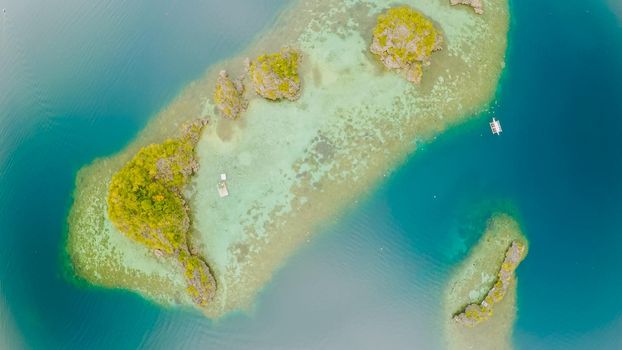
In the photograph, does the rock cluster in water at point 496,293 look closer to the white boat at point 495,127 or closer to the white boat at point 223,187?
the white boat at point 495,127

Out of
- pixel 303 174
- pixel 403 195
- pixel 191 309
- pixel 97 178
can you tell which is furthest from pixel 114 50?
pixel 403 195

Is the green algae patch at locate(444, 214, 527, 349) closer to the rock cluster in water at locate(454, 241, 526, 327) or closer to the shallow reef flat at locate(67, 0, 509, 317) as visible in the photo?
the rock cluster in water at locate(454, 241, 526, 327)

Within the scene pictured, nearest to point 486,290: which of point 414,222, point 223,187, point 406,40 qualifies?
point 414,222

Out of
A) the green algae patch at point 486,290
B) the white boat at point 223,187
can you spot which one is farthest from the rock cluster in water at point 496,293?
the white boat at point 223,187

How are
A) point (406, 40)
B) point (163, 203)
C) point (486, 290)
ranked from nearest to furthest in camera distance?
point (163, 203) < point (406, 40) < point (486, 290)

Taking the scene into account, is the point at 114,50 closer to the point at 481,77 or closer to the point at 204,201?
the point at 204,201

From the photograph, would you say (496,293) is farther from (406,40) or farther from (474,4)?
(474,4)

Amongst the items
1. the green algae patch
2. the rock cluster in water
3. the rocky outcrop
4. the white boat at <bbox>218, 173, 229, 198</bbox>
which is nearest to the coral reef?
the white boat at <bbox>218, 173, 229, 198</bbox>
